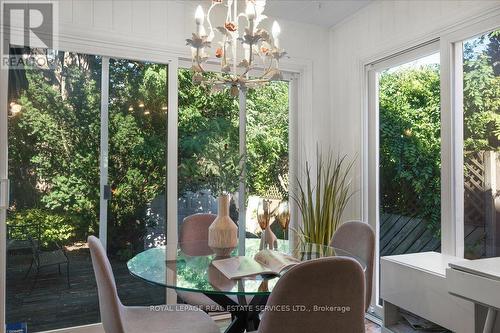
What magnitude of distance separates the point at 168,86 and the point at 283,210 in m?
1.60

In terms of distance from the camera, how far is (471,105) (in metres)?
2.45

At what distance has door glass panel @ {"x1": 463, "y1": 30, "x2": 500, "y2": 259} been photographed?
2.31 m

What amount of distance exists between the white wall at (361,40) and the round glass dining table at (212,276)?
57.6 inches

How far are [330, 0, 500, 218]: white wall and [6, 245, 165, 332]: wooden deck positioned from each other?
225cm

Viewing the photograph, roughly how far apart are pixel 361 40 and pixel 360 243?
189cm

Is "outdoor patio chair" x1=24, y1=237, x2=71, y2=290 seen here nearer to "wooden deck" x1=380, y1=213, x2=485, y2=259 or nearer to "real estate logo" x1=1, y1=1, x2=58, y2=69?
"real estate logo" x1=1, y1=1, x2=58, y2=69

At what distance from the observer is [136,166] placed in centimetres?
303

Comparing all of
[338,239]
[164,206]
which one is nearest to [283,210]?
[338,239]

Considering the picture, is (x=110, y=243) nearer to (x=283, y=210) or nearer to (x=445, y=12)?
(x=283, y=210)

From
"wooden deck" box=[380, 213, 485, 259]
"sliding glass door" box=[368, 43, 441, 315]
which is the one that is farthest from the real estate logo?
"wooden deck" box=[380, 213, 485, 259]

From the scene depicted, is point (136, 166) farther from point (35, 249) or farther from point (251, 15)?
point (251, 15)

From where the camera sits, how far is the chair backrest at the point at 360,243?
226 cm

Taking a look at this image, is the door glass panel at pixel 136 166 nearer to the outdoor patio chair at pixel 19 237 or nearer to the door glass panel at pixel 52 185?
the door glass panel at pixel 52 185

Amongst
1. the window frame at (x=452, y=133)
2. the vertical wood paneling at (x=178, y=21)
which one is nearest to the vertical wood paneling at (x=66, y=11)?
the vertical wood paneling at (x=178, y=21)
